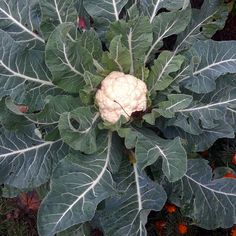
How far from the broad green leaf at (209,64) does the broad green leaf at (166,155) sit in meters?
0.21

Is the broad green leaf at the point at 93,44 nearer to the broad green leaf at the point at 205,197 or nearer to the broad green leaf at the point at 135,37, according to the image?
the broad green leaf at the point at 135,37

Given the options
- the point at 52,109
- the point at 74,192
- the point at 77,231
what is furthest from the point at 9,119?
the point at 77,231

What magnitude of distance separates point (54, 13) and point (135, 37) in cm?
22

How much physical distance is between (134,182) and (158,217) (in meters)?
0.30

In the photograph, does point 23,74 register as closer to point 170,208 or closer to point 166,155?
point 166,155

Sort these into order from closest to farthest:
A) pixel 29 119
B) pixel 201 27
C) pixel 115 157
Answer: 1. pixel 29 119
2. pixel 115 157
3. pixel 201 27

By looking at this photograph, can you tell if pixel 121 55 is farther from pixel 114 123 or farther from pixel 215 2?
pixel 215 2

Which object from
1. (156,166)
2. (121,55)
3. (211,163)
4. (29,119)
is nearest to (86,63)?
(121,55)

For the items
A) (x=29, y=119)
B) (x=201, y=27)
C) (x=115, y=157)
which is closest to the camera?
(x=29, y=119)

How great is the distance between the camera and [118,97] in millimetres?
1205

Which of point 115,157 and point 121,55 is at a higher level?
point 121,55

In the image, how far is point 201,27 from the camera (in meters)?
1.43

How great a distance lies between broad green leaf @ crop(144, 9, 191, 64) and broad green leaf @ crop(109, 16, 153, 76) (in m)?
0.05

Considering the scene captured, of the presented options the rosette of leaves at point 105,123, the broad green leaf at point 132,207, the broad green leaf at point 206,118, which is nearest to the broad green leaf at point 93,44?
the rosette of leaves at point 105,123
